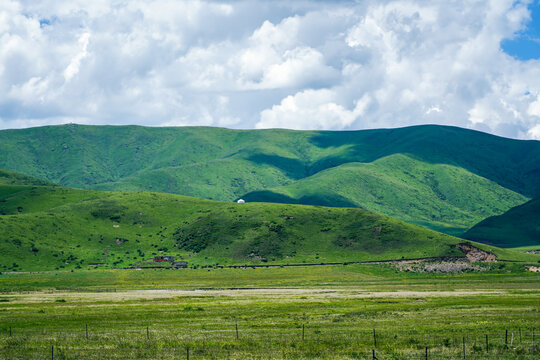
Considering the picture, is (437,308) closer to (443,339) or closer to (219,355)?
(443,339)

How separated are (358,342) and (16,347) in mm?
30630

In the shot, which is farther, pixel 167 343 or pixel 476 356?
pixel 167 343

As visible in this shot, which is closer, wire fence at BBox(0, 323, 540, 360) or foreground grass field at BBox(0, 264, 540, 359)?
wire fence at BBox(0, 323, 540, 360)

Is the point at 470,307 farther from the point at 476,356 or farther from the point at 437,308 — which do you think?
the point at 476,356

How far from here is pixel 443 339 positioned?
52844mm

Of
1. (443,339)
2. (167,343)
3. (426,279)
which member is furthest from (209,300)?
(426,279)

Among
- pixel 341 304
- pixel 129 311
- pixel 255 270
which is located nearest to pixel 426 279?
pixel 255 270

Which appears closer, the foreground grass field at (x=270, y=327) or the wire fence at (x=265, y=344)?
the wire fence at (x=265, y=344)

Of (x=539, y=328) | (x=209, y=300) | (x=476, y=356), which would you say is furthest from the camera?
(x=209, y=300)

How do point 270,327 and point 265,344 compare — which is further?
point 270,327

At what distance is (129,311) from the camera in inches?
3253

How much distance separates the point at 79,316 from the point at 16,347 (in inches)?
994

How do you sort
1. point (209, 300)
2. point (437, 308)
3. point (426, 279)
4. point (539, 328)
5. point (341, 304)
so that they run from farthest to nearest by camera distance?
point (426, 279) < point (209, 300) < point (341, 304) < point (437, 308) < point (539, 328)

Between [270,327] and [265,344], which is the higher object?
[265,344]
